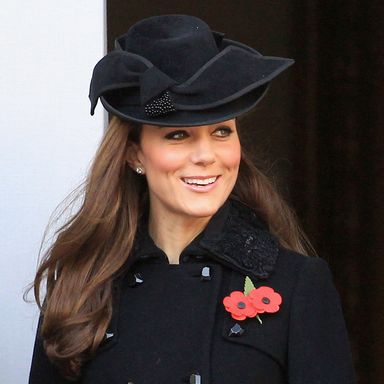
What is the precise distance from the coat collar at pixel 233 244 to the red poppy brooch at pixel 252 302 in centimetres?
4

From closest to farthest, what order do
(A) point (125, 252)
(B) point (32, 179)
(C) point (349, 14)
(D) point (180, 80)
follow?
(D) point (180, 80) → (A) point (125, 252) → (B) point (32, 179) → (C) point (349, 14)

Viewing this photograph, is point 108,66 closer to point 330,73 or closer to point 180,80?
point 180,80

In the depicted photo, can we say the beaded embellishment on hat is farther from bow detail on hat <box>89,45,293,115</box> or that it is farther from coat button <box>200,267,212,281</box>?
coat button <box>200,267,212,281</box>

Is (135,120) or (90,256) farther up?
(135,120)

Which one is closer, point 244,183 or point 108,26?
point 244,183

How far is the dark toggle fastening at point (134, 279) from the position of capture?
2.66m

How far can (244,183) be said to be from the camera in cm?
278

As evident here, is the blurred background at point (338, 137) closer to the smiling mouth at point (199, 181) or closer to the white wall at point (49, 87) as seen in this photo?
the white wall at point (49, 87)

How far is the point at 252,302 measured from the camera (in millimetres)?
2492

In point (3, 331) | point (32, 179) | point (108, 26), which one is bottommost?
point (3, 331)

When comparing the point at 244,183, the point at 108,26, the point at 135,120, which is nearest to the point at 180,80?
the point at 135,120

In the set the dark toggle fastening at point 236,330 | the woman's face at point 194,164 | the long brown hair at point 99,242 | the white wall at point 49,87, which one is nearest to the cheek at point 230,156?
the woman's face at point 194,164

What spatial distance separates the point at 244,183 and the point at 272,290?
360 millimetres

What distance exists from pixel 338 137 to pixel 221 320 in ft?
5.51
